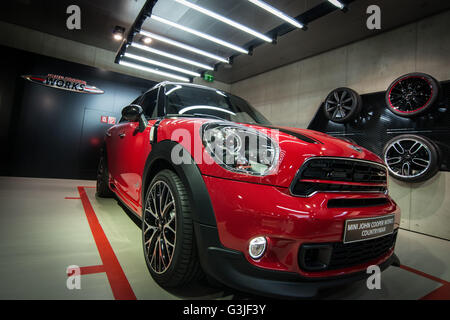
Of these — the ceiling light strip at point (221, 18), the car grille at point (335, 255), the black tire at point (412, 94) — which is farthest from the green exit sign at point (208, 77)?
the car grille at point (335, 255)

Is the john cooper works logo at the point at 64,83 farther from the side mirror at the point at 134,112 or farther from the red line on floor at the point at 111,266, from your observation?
the side mirror at the point at 134,112

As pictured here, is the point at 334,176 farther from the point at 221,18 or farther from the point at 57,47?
the point at 57,47

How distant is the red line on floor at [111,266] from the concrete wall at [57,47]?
15.8 ft

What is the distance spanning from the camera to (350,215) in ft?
3.16

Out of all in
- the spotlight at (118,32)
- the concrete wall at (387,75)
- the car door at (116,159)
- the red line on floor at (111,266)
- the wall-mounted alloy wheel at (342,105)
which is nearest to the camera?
the red line on floor at (111,266)

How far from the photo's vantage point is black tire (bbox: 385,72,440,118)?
2.98 metres

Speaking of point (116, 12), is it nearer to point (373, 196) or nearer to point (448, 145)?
point (373, 196)

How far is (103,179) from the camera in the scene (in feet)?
9.84

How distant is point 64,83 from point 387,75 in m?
6.46

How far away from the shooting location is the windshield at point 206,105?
169 centimetres

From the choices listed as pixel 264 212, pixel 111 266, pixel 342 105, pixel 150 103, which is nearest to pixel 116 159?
pixel 150 103

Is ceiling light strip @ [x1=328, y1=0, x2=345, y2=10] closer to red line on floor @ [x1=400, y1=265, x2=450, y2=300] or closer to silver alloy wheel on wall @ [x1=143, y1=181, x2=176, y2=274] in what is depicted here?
red line on floor @ [x1=400, y1=265, x2=450, y2=300]

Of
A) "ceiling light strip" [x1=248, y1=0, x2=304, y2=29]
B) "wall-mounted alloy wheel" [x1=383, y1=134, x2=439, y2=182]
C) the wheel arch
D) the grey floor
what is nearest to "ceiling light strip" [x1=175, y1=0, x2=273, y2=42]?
"ceiling light strip" [x1=248, y1=0, x2=304, y2=29]
